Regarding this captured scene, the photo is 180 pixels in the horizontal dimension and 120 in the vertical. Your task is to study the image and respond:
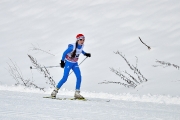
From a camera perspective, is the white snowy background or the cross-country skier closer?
the white snowy background

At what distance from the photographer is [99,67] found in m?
12.4

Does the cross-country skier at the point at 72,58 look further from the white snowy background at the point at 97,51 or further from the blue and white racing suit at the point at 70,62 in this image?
the white snowy background at the point at 97,51

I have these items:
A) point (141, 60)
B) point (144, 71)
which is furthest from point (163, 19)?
point (144, 71)

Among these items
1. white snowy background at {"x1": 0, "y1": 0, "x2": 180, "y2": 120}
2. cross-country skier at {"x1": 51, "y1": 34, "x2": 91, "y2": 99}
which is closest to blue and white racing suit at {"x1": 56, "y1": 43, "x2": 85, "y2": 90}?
cross-country skier at {"x1": 51, "y1": 34, "x2": 91, "y2": 99}

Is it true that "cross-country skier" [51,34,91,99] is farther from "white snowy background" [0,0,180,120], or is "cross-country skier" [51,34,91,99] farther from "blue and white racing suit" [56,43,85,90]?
"white snowy background" [0,0,180,120]

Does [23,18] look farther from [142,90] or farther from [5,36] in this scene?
[142,90]

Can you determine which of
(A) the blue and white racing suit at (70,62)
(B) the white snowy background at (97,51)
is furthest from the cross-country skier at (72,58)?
(B) the white snowy background at (97,51)

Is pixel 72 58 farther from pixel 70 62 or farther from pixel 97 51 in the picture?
pixel 97 51

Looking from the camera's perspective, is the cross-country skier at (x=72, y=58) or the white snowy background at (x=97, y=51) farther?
the cross-country skier at (x=72, y=58)

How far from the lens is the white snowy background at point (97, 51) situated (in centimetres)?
656

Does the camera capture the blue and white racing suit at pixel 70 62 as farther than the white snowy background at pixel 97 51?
Yes

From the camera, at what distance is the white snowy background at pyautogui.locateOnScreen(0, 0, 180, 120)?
656 cm

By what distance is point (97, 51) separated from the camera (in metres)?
13.8

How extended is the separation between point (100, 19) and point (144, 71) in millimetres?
6869
